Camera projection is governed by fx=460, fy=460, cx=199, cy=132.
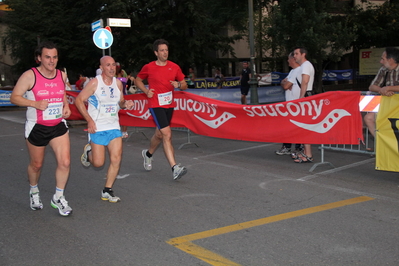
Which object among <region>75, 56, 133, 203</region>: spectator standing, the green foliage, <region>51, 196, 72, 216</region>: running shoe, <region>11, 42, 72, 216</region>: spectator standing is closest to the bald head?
<region>75, 56, 133, 203</region>: spectator standing

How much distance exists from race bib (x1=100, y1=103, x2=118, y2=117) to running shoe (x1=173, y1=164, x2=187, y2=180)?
1480 mm

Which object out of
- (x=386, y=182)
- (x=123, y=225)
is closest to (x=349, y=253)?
(x=123, y=225)

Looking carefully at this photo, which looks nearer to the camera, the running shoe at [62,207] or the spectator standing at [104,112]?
the running shoe at [62,207]

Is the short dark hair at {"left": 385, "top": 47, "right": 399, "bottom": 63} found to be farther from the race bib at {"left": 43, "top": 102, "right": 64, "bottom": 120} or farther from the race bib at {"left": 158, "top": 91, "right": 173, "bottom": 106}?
the race bib at {"left": 43, "top": 102, "right": 64, "bottom": 120}

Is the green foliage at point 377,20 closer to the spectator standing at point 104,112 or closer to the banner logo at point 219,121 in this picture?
the banner logo at point 219,121

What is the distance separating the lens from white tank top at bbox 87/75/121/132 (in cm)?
581

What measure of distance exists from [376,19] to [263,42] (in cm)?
932

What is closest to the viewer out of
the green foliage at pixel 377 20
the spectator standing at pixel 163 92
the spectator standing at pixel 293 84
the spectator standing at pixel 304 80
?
the spectator standing at pixel 163 92

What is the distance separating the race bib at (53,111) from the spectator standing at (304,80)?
4479 millimetres

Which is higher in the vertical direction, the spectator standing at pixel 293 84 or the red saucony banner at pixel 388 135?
the spectator standing at pixel 293 84

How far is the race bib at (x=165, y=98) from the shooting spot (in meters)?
7.21

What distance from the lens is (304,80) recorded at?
8.12 m

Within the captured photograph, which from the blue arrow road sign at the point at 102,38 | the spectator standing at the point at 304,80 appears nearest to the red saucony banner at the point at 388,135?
the spectator standing at the point at 304,80

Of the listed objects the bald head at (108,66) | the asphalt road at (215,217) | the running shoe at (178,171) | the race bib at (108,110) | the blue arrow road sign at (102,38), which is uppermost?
the blue arrow road sign at (102,38)
